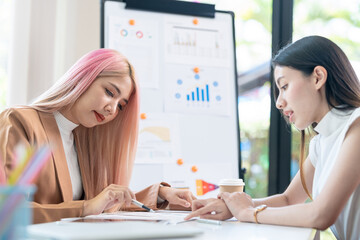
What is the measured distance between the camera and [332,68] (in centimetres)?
143

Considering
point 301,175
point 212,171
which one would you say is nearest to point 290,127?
point 212,171

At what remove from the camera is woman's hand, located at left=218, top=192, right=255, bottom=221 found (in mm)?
1302

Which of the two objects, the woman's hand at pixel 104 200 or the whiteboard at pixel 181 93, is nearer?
the woman's hand at pixel 104 200

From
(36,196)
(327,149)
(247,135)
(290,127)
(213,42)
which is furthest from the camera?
(247,135)

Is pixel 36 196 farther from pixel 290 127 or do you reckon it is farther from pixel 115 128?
pixel 290 127

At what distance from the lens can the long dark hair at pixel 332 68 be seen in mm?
1425

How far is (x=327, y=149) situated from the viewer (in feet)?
4.66

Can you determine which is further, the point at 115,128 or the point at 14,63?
the point at 14,63

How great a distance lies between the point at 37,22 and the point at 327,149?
6.04 ft

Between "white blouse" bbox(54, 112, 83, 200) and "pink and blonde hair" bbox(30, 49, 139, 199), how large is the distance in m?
0.03

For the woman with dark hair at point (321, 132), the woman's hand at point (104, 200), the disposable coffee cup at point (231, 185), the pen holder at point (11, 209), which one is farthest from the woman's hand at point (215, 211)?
the pen holder at point (11, 209)

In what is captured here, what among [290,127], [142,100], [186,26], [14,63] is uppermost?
[186,26]

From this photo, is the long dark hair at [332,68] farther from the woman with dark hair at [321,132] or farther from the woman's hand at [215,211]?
the woman's hand at [215,211]

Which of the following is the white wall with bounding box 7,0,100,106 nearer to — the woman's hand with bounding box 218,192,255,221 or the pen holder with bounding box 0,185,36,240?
the woman's hand with bounding box 218,192,255,221
